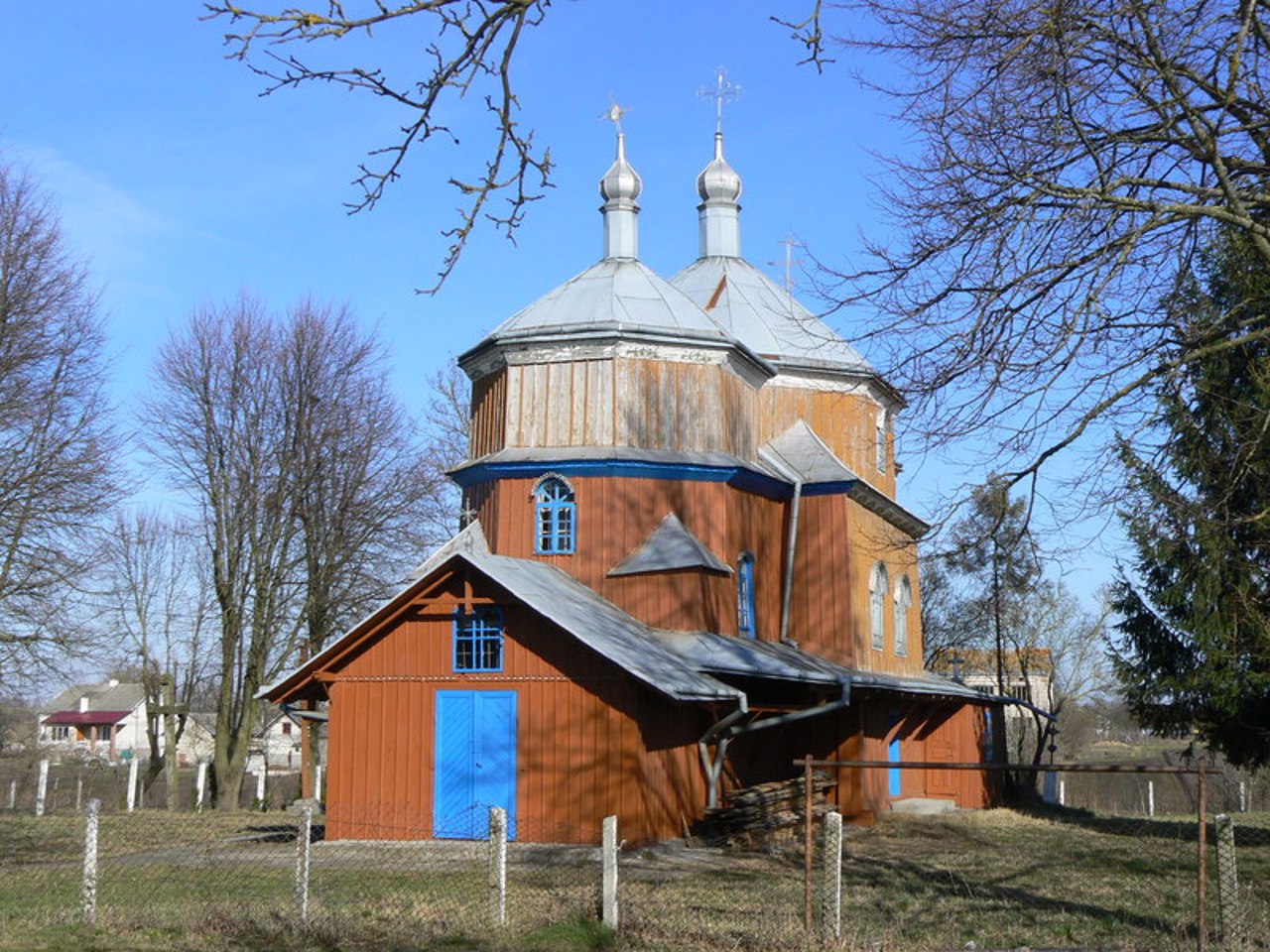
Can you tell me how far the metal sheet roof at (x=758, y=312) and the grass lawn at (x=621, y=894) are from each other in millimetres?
8780

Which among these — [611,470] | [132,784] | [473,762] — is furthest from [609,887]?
[132,784]

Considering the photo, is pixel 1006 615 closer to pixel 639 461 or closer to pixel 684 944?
pixel 639 461

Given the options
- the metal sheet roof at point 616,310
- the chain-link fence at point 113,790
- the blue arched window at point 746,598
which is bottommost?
the chain-link fence at point 113,790

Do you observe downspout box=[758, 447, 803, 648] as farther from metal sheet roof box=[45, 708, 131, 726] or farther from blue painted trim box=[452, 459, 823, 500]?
metal sheet roof box=[45, 708, 131, 726]

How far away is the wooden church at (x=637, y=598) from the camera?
765 inches

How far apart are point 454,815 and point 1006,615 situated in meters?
28.0

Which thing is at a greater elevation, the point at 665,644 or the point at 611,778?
the point at 665,644

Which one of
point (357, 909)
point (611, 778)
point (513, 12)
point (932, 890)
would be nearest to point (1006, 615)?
point (611, 778)

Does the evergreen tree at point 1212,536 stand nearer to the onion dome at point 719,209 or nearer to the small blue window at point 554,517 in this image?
the small blue window at point 554,517

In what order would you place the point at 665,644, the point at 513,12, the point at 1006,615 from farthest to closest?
the point at 1006,615 → the point at 665,644 → the point at 513,12

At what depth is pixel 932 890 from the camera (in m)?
14.9

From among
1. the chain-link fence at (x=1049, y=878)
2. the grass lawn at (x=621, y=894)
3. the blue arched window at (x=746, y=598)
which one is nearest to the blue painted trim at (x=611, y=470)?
the blue arched window at (x=746, y=598)

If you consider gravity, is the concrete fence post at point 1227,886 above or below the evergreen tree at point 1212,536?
below

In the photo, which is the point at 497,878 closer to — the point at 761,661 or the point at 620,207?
the point at 761,661
